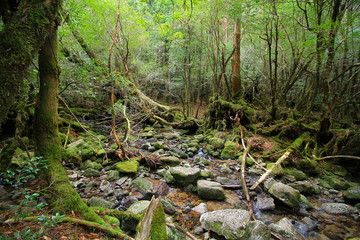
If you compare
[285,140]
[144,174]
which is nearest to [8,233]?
[144,174]

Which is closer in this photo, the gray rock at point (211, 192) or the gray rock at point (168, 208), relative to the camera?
the gray rock at point (168, 208)

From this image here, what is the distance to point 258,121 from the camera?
29.6ft

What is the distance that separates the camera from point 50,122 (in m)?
2.65

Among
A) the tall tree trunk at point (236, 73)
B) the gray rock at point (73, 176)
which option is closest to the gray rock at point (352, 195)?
the gray rock at point (73, 176)

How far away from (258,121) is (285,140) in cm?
166

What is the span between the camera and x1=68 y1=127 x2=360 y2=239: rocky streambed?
3109mm

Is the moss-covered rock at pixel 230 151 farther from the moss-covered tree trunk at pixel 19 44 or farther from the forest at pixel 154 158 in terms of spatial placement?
the moss-covered tree trunk at pixel 19 44

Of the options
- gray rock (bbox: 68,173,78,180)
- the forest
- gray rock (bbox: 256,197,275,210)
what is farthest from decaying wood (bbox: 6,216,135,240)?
gray rock (bbox: 256,197,275,210)

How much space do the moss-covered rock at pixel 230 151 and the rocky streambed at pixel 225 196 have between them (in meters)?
0.40

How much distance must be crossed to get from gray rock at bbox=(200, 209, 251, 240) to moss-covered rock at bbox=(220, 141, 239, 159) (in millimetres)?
4088

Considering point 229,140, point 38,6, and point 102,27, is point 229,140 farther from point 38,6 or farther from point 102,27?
point 102,27

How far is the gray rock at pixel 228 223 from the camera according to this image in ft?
9.25

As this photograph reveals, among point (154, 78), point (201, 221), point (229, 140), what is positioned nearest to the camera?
point (201, 221)

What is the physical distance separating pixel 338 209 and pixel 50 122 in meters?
5.89
